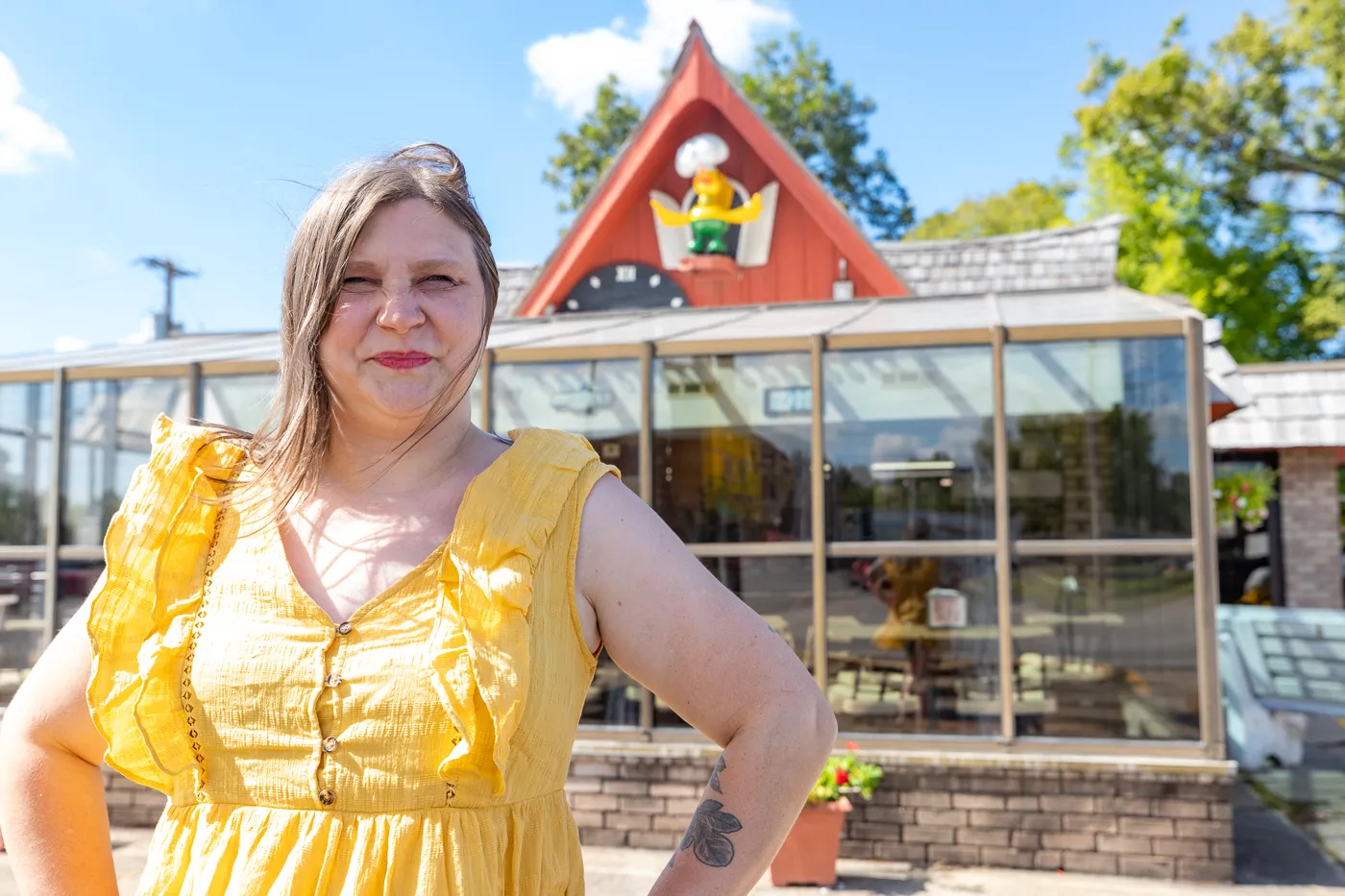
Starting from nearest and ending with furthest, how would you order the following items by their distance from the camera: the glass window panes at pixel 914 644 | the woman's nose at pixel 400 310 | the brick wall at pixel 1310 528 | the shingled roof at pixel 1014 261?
the woman's nose at pixel 400 310 → the glass window panes at pixel 914 644 → the shingled roof at pixel 1014 261 → the brick wall at pixel 1310 528

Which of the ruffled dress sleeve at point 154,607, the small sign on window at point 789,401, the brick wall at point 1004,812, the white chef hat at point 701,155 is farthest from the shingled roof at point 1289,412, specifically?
the ruffled dress sleeve at point 154,607

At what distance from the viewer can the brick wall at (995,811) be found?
16.5 feet

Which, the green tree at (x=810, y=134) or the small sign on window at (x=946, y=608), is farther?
the green tree at (x=810, y=134)

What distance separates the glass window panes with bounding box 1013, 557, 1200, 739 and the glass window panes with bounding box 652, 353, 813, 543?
1343 millimetres

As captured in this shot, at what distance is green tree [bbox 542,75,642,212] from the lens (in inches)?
1083

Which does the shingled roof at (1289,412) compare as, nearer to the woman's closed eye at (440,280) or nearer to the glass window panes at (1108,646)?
the glass window panes at (1108,646)

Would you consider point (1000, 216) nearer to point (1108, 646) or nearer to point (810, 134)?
point (810, 134)

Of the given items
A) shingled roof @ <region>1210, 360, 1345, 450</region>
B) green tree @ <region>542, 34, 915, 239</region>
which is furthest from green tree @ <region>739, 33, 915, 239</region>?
shingled roof @ <region>1210, 360, 1345, 450</region>

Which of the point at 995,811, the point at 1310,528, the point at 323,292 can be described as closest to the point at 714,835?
the point at 323,292

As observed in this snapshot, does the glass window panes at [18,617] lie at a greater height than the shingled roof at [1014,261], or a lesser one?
lesser

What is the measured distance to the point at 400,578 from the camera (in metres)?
1.20

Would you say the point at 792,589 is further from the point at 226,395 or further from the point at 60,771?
the point at 60,771

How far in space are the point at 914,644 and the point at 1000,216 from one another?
98.8 feet

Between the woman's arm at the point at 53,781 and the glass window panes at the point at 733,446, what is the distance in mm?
4662
